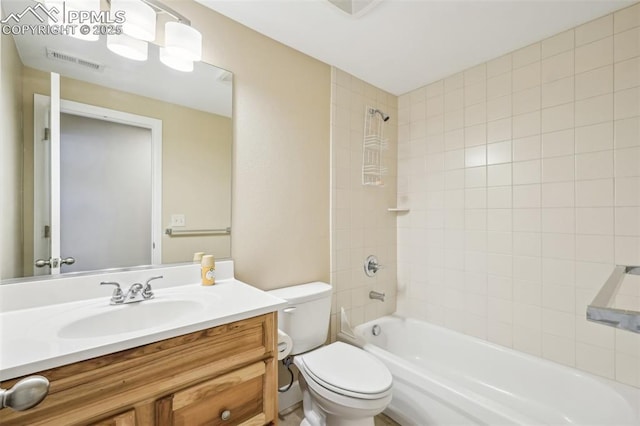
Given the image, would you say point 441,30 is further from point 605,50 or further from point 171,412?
point 171,412

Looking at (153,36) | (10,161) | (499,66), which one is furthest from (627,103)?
(10,161)

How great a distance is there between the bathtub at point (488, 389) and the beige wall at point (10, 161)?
175cm

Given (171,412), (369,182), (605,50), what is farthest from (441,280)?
(171,412)

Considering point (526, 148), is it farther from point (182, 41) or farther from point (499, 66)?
point (182, 41)

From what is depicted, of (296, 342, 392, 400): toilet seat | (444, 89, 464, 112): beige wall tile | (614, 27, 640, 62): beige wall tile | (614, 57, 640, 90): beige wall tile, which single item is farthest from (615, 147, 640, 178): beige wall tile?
(296, 342, 392, 400): toilet seat

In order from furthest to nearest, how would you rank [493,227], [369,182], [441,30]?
[369,182]
[493,227]
[441,30]

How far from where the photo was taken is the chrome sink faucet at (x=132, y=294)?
3.61 ft

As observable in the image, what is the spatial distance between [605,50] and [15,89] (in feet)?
8.95

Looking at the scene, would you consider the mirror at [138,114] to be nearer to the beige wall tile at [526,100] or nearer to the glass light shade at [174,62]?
the glass light shade at [174,62]

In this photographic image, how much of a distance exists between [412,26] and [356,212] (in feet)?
4.03

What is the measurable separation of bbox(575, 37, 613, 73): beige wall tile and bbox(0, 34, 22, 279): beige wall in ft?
8.72

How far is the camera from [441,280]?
88.0 inches

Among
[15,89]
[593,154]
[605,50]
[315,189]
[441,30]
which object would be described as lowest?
[315,189]

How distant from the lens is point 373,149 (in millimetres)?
2305
